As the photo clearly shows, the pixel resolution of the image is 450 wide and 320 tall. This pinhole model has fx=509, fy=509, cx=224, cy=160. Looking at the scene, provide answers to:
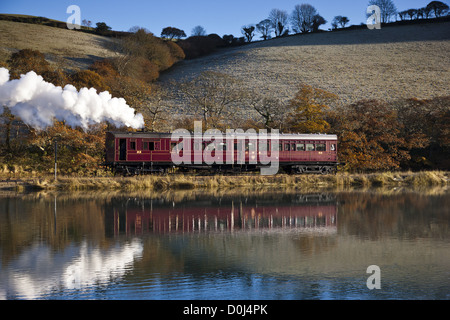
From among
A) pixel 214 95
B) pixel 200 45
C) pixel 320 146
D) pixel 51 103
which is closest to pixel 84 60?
pixel 200 45

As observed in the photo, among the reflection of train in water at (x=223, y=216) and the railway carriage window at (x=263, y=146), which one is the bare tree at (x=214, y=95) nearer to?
the railway carriage window at (x=263, y=146)

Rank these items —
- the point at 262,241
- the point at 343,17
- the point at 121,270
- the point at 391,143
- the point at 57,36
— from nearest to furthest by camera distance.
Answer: the point at 121,270 → the point at 262,241 → the point at 391,143 → the point at 57,36 → the point at 343,17

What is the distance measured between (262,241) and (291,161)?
21.4 metres

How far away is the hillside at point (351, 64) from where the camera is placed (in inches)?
2548

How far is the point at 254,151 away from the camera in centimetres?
3325

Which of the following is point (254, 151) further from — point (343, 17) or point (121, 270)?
point (343, 17)

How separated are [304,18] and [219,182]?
99.7 meters

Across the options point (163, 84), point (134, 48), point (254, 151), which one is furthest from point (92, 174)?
point (134, 48)

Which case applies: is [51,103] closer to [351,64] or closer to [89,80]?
[89,80]

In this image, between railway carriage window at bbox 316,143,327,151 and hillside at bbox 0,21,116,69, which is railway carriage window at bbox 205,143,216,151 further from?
hillside at bbox 0,21,116,69

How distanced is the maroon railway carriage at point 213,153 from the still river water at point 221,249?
30.2 feet

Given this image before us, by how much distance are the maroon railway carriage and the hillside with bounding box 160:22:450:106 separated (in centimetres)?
2575

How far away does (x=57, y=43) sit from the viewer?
83.9m

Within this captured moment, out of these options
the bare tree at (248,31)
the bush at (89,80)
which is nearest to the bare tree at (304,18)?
the bare tree at (248,31)
